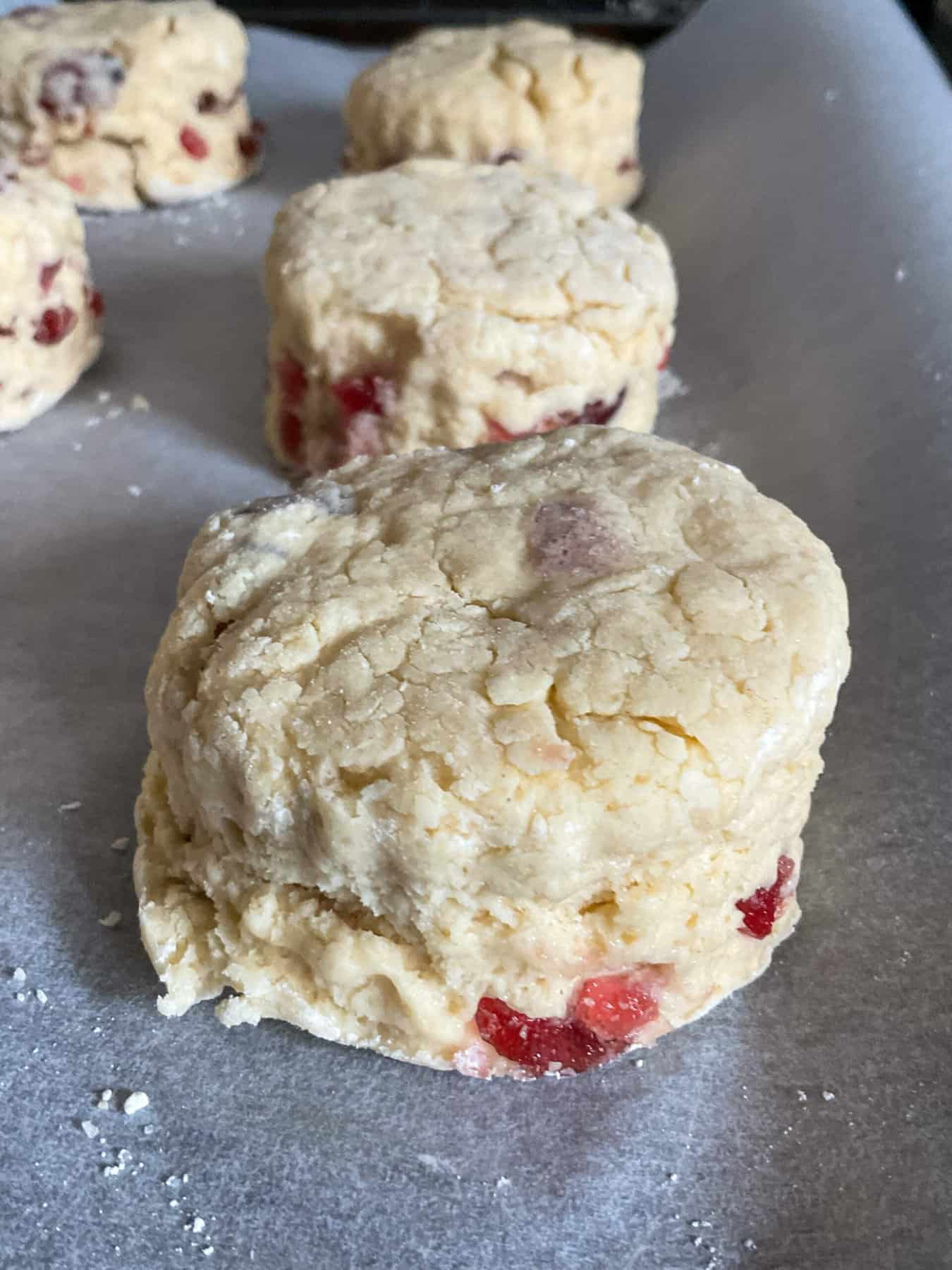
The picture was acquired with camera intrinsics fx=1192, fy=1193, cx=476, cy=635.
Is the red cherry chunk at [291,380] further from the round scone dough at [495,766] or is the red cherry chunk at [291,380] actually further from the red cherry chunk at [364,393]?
the round scone dough at [495,766]

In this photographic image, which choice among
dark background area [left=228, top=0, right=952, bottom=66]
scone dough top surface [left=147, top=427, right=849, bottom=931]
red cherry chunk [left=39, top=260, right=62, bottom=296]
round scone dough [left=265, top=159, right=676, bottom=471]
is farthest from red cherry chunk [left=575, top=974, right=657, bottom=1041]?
dark background area [left=228, top=0, right=952, bottom=66]

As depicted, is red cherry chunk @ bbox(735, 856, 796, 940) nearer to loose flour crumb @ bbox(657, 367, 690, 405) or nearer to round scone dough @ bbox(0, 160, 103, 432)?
loose flour crumb @ bbox(657, 367, 690, 405)

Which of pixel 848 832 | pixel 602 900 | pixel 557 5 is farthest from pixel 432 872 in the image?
pixel 557 5

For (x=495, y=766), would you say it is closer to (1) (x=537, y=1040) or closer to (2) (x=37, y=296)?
(1) (x=537, y=1040)

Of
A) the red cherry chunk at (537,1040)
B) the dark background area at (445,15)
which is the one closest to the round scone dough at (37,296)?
the red cherry chunk at (537,1040)

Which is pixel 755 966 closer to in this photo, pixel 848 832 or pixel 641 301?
pixel 848 832

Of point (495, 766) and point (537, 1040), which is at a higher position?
point (495, 766)

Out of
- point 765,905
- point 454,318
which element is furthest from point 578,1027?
point 454,318
